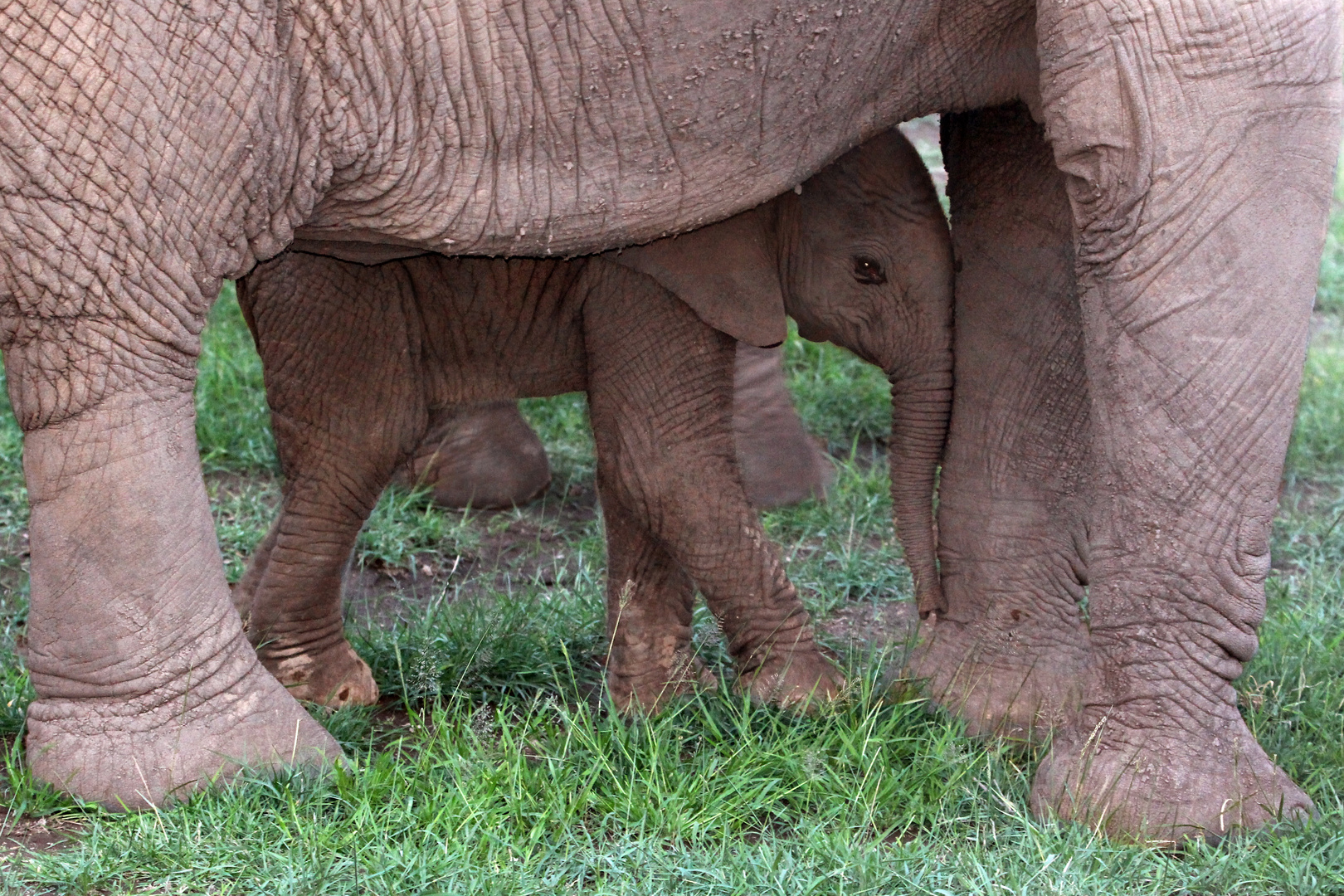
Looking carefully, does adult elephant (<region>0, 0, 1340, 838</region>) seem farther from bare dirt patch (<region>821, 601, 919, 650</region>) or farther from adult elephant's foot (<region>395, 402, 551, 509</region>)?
adult elephant's foot (<region>395, 402, 551, 509</region>)

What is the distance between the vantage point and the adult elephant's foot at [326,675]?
4.40m

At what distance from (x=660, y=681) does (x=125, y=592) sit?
4.60 ft

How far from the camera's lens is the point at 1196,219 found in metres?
3.37

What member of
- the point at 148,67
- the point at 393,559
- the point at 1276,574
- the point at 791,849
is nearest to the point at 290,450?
the point at 393,559

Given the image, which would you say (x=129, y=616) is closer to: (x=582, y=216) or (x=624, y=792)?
(x=624, y=792)

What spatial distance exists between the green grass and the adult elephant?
0.49 ft

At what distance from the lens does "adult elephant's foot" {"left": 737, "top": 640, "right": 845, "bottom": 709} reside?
4234 mm

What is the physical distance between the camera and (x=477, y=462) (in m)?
5.90

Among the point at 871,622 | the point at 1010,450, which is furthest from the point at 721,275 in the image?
the point at 871,622

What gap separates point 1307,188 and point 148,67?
2114mm

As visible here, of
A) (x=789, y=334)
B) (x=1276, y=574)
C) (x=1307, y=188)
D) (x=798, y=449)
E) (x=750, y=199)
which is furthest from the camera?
(x=789, y=334)

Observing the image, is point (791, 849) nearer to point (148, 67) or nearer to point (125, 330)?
point (125, 330)

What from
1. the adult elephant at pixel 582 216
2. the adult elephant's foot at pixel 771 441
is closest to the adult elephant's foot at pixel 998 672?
the adult elephant at pixel 582 216

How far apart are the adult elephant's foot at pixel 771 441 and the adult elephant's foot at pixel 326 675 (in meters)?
1.76
